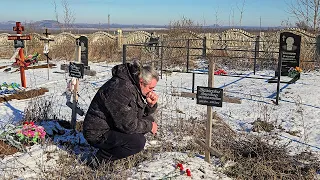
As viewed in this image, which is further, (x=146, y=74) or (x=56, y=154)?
(x=56, y=154)

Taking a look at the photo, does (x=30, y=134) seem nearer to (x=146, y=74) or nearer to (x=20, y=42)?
(x=146, y=74)

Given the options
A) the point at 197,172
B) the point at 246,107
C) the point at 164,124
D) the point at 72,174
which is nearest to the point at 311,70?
the point at 246,107

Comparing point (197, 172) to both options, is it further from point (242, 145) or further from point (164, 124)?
point (164, 124)

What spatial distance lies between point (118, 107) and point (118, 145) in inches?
20.6

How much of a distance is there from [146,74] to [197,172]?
1306mm

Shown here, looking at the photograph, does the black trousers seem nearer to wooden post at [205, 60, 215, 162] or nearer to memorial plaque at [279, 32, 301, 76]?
wooden post at [205, 60, 215, 162]

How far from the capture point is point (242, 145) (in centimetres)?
509

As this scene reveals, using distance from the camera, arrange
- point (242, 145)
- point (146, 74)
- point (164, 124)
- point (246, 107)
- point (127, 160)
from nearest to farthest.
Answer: point (146, 74)
point (127, 160)
point (242, 145)
point (164, 124)
point (246, 107)

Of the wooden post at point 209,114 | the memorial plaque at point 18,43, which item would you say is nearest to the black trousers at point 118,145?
the wooden post at point 209,114

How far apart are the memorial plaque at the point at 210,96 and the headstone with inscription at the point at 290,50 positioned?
739 cm

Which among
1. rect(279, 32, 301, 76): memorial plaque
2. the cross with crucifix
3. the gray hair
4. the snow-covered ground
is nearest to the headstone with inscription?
rect(279, 32, 301, 76): memorial plaque

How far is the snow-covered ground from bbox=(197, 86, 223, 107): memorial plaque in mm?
773

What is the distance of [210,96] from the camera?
4.43 metres

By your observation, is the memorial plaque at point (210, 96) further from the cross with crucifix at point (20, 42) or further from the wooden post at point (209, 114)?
the cross with crucifix at point (20, 42)
